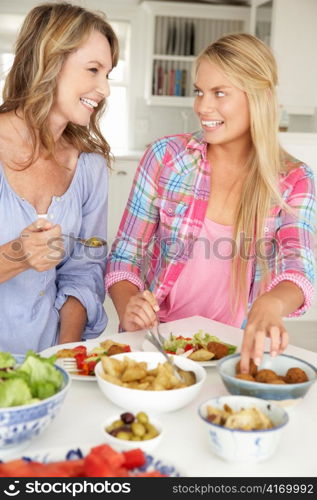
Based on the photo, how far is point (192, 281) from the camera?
2100 mm

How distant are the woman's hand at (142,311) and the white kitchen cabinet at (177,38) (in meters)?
5.07

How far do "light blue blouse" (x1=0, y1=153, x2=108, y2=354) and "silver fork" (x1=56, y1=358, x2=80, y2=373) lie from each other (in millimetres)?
536

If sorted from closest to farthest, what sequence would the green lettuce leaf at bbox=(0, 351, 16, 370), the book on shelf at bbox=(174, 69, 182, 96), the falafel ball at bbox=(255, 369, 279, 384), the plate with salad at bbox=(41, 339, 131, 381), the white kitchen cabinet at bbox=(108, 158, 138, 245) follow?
the green lettuce leaf at bbox=(0, 351, 16, 370), the falafel ball at bbox=(255, 369, 279, 384), the plate with salad at bbox=(41, 339, 131, 381), the white kitchen cabinet at bbox=(108, 158, 138, 245), the book on shelf at bbox=(174, 69, 182, 96)

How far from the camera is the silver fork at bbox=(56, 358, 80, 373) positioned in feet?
4.67

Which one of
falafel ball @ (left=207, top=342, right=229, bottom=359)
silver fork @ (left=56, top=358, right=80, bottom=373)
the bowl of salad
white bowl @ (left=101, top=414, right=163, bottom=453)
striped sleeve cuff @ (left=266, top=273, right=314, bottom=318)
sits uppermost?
striped sleeve cuff @ (left=266, top=273, right=314, bottom=318)

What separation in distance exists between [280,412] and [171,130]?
20.0ft

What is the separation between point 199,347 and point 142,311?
0.18 m

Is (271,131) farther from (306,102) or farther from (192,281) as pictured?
(306,102)

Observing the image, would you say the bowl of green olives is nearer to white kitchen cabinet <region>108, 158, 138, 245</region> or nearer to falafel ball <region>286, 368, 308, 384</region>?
falafel ball <region>286, 368, 308, 384</region>

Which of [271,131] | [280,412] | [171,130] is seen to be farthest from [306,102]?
[280,412]

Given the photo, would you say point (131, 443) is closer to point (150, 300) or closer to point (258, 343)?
point (258, 343)

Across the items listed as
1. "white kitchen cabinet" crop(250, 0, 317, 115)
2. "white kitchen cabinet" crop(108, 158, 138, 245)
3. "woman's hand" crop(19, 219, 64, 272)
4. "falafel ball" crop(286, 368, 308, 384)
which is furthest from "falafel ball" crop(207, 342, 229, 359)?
"white kitchen cabinet" crop(108, 158, 138, 245)

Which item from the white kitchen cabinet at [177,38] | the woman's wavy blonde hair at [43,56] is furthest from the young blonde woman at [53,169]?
the white kitchen cabinet at [177,38]

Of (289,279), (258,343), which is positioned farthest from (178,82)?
(258,343)
